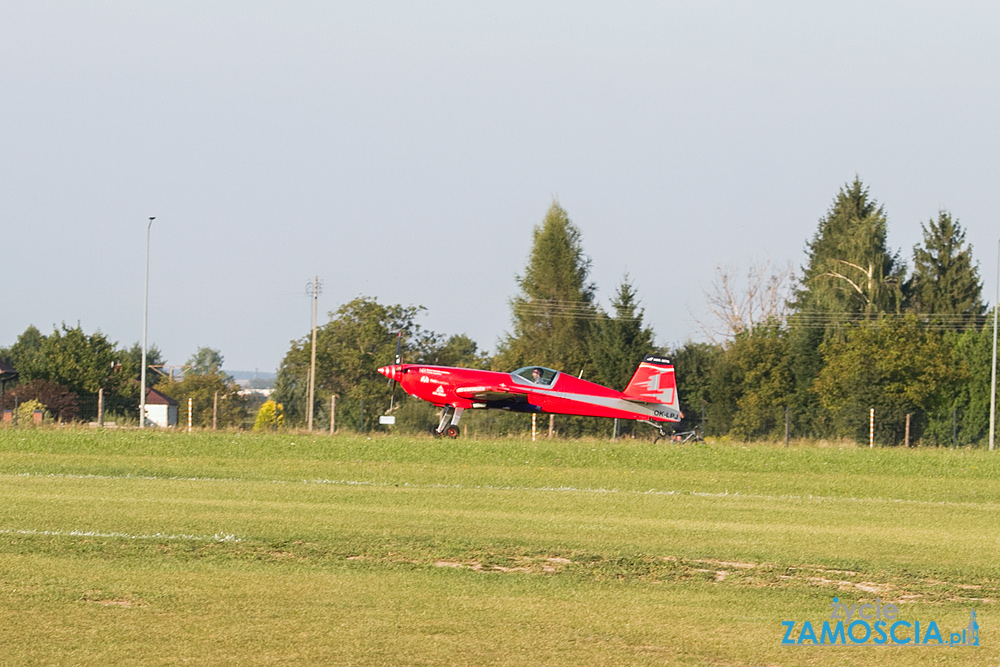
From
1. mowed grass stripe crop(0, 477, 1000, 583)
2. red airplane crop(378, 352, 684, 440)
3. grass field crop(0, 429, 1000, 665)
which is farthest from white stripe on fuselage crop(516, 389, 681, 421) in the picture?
mowed grass stripe crop(0, 477, 1000, 583)

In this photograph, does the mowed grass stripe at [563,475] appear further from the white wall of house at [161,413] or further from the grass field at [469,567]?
the white wall of house at [161,413]

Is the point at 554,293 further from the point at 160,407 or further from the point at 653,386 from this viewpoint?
the point at 160,407

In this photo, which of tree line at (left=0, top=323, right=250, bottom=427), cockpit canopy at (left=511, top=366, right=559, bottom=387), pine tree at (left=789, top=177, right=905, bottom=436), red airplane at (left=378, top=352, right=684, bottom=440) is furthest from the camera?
pine tree at (left=789, top=177, right=905, bottom=436)

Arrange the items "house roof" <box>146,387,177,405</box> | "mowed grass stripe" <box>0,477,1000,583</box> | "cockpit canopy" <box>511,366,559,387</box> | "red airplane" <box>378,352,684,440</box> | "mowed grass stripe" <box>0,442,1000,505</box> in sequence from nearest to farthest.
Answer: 1. "mowed grass stripe" <box>0,477,1000,583</box>
2. "mowed grass stripe" <box>0,442,1000,505</box>
3. "red airplane" <box>378,352,684,440</box>
4. "cockpit canopy" <box>511,366,559,387</box>
5. "house roof" <box>146,387,177,405</box>

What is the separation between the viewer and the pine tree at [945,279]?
75438mm

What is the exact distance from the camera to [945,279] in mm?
76562

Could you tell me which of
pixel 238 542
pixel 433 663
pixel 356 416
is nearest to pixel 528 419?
pixel 356 416

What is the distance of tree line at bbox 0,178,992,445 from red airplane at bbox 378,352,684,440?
10.2 feet

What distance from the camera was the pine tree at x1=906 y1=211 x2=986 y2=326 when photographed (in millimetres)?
75438

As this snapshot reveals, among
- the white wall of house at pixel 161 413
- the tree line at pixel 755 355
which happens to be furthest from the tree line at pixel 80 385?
the white wall of house at pixel 161 413

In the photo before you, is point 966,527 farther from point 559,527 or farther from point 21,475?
point 21,475

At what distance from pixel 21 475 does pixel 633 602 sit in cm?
1401

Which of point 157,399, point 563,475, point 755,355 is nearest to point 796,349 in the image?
point 755,355

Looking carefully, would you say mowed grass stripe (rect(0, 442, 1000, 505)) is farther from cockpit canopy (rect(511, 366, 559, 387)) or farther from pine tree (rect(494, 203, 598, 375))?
pine tree (rect(494, 203, 598, 375))
